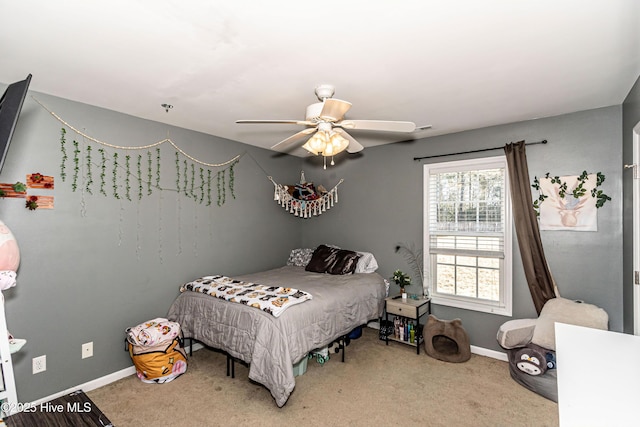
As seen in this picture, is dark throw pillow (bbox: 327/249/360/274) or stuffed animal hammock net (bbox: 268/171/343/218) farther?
stuffed animal hammock net (bbox: 268/171/343/218)

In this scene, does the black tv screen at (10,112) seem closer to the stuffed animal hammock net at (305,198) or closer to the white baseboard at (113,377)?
the white baseboard at (113,377)

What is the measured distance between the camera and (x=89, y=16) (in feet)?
5.28

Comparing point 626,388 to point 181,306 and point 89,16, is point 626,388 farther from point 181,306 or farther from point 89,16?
point 181,306

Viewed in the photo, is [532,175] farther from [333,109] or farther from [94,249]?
[94,249]

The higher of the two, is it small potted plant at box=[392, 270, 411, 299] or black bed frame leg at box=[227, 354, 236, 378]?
small potted plant at box=[392, 270, 411, 299]

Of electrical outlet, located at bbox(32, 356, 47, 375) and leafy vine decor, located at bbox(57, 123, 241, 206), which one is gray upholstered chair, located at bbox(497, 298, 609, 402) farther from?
electrical outlet, located at bbox(32, 356, 47, 375)

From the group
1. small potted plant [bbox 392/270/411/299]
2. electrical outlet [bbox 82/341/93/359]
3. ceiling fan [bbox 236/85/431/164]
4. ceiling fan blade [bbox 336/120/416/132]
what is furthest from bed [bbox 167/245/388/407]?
ceiling fan blade [bbox 336/120/416/132]

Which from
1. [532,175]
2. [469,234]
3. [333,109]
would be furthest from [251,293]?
[532,175]

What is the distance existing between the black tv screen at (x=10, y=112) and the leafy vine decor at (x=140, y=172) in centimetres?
106

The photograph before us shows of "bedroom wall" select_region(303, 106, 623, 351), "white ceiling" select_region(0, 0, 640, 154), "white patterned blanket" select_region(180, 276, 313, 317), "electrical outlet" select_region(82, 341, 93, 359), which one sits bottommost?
"electrical outlet" select_region(82, 341, 93, 359)

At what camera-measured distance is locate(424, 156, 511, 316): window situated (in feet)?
11.1

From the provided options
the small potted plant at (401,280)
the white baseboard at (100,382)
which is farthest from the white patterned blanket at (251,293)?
the small potted plant at (401,280)

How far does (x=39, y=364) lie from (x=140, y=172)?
5.98 ft

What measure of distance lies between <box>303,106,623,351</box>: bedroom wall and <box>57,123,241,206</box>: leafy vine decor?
169cm
